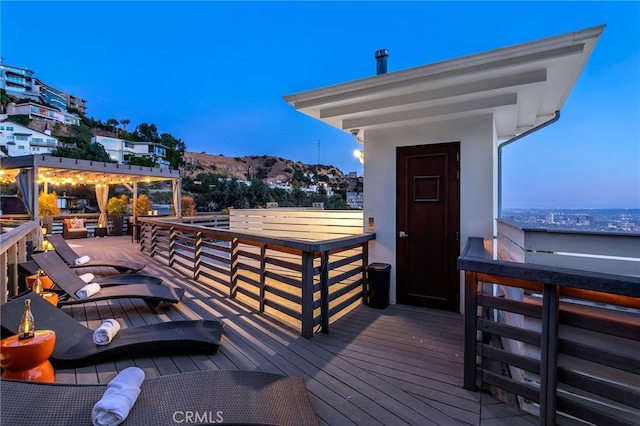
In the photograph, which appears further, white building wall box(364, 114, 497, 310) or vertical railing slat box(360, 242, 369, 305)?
vertical railing slat box(360, 242, 369, 305)

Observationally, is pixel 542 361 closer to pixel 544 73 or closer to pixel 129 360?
pixel 544 73

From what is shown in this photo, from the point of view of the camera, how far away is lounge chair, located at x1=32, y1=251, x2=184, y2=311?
3.26 metres

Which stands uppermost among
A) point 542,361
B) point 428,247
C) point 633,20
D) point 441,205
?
point 633,20

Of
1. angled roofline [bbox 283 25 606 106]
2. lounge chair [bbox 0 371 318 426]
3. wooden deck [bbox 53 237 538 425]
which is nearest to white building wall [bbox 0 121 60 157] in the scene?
wooden deck [bbox 53 237 538 425]

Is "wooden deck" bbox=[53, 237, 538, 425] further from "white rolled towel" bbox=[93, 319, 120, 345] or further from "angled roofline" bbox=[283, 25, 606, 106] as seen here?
"angled roofline" bbox=[283, 25, 606, 106]

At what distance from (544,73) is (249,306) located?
159 inches

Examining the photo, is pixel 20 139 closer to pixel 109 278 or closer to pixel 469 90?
pixel 109 278

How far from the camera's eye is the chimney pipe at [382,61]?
13.2 feet

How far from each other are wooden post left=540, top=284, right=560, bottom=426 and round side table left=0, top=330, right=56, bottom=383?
2868 mm

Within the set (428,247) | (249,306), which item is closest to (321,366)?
(249,306)

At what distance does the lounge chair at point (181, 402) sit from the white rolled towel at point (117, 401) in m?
0.04

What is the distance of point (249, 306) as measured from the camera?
12.8 ft

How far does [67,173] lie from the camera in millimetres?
10906

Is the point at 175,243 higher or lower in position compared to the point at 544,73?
lower
